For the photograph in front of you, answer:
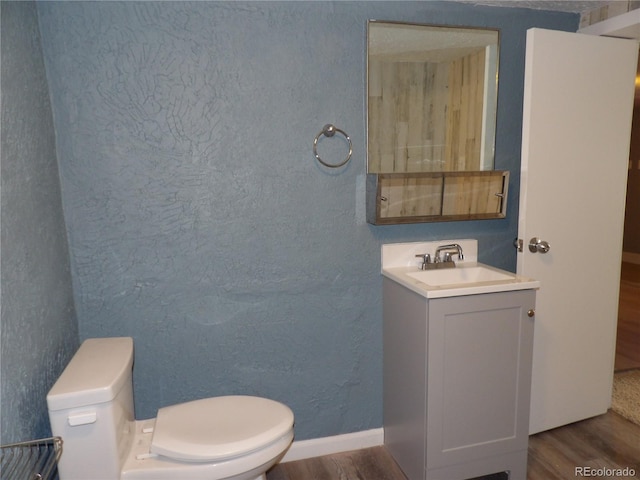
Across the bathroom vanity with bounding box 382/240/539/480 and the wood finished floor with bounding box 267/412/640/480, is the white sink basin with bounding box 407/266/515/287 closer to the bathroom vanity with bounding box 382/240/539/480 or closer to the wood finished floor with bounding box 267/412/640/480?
the bathroom vanity with bounding box 382/240/539/480

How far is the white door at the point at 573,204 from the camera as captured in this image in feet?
6.35

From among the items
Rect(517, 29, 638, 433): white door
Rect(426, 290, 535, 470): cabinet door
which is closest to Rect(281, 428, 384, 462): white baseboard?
Rect(426, 290, 535, 470): cabinet door

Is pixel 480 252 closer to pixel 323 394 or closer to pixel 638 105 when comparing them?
pixel 323 394

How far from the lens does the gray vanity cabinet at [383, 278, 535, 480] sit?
1.67 m

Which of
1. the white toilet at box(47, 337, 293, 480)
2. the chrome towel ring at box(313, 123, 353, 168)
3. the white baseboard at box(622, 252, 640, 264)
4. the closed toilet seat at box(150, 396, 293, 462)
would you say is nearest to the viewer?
the white toilet at box(47, 337, 293, 480)

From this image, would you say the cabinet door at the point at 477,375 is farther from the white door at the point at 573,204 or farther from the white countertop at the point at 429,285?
the white door at the point at 573,204

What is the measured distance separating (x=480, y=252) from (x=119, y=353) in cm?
168

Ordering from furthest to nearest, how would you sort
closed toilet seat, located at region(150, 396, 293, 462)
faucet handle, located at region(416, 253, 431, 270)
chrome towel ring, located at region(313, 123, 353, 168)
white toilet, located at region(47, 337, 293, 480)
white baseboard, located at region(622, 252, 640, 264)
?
white baseboard, located at region(622, 252, 640, 264) → faucet handle, located at region(416, 253, 431, 270) → chrome towel ring, located at region(313, 123, 353, 168) → closed toilet seat, located at region(150, 396, 293, 462) → white toilet, located at region(47, 337, 293, 480)

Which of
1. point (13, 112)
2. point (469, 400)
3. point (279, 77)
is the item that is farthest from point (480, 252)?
point (13, 112)

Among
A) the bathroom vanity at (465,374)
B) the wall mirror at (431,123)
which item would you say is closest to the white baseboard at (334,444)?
the bathroom vanity at (465,374)

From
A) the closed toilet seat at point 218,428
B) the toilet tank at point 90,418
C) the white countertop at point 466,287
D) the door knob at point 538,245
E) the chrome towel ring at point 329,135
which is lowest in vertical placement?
the closed toilet seat at point 218,428

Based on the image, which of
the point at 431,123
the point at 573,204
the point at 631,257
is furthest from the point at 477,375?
the point at 631,257

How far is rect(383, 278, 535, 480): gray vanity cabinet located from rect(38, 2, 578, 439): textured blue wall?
359mm

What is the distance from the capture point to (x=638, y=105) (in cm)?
559
